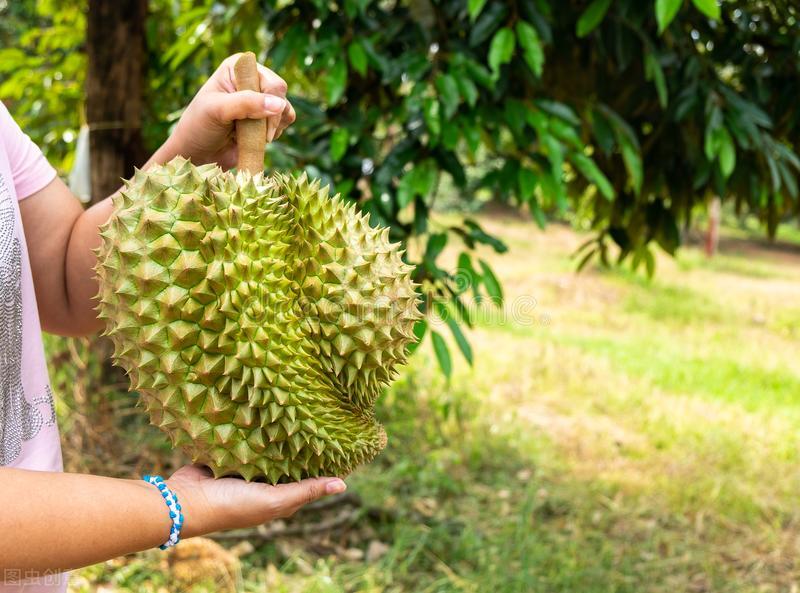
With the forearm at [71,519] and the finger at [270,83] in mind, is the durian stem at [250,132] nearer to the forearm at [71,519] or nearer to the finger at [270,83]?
the finger at [270,83]

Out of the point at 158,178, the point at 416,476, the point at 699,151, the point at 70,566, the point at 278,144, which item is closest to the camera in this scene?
the point at 70,566

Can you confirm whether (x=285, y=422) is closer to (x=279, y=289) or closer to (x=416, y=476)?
(x=279, y=289)

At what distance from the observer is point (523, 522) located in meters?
2.75

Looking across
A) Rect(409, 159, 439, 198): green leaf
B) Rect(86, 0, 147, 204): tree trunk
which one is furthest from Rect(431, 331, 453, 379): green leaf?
Rect(86, 0, 147, 204): tree trunk

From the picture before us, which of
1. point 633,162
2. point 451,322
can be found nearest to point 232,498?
point 451,322

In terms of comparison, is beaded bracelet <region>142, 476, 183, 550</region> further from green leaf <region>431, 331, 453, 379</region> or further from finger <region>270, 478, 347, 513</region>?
green leaf <region>431, 331, 453, 379</region>

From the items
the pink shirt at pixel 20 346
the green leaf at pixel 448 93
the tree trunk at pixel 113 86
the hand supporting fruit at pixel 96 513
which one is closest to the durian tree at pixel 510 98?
the green leaf at pixel 448 93

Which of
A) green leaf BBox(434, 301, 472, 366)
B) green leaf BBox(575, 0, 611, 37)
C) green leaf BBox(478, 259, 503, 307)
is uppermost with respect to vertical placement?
green leaf BBox(575, 0, 611, 37)

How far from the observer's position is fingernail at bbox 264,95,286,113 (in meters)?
0.89

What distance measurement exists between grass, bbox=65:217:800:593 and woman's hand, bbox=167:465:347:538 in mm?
1397

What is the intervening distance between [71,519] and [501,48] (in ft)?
4.02

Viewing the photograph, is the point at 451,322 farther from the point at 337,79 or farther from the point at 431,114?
the point at 337,79

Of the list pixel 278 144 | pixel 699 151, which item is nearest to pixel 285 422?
pixel 278 144

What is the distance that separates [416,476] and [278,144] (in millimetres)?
1835
